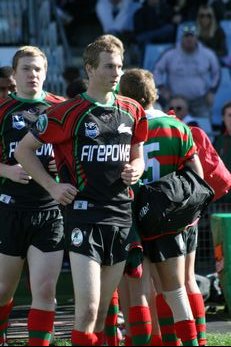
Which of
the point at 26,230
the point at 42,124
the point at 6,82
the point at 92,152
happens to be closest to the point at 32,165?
the point at 42,124

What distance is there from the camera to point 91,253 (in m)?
5.82

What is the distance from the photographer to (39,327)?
645 cm

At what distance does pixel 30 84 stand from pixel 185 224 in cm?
144

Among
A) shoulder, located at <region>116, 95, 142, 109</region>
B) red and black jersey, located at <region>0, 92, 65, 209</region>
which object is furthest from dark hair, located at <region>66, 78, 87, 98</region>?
shoulder, located at <region>116, 95, 142, 109</region>

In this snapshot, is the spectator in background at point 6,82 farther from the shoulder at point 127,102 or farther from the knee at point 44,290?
the knee at point 44,290

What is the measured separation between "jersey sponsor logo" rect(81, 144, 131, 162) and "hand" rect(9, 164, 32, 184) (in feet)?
2.15

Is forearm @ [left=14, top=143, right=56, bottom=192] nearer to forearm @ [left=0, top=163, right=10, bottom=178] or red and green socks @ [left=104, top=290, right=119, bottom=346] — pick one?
forearm @ [left=0, top=163, right=10, bottom=178]

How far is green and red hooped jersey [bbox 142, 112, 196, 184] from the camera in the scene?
21.5ft

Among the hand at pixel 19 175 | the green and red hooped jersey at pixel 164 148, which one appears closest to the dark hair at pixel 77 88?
the green and red hooped jersey at pixel 164 148

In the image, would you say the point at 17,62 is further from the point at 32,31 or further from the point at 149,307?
the point at 32,31

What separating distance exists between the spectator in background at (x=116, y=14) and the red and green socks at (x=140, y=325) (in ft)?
31.7

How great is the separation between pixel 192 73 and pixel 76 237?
9.34m

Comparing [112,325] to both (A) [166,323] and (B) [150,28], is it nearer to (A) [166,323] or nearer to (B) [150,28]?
(A) [166,323]

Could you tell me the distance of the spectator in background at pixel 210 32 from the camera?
15484 mm
